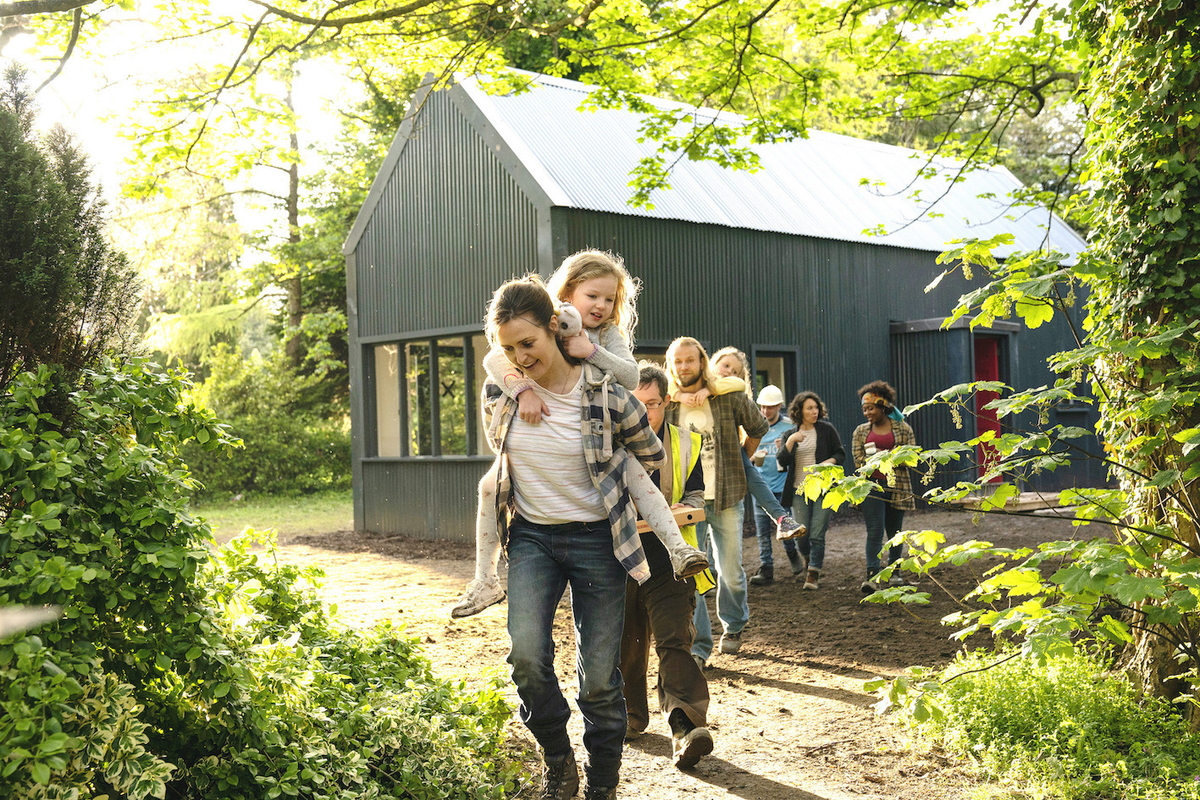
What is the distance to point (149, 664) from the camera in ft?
10.1

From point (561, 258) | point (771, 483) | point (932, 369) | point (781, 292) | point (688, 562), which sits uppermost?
point (561, 258)

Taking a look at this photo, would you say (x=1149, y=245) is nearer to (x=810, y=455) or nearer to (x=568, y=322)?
(x=568, y=322)

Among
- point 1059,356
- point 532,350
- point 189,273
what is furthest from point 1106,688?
point 189,273

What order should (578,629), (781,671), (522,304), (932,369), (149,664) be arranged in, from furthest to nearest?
(932,369) < (781,671) < (578,629) < (522,304) < (149,664)

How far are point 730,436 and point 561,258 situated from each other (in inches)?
221

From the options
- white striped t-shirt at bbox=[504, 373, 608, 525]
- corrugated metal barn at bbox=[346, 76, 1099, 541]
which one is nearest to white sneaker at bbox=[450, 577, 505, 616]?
white striped t-shirt at bbox=[504, 373, 608, 525]

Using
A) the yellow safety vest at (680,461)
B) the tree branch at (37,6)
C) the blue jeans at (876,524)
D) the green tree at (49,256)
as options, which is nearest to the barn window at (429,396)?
the blue jeans at (876,524)

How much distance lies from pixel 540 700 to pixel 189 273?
95.5ft

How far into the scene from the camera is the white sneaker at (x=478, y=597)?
12.0 ft

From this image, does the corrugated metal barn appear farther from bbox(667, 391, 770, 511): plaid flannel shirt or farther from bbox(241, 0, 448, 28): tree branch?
bbox(667, 391, 770, 511): plaid flannel shirt

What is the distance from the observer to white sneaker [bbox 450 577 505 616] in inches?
144

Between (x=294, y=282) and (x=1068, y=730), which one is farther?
(x=294, y=282)

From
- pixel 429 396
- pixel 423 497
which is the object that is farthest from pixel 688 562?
pixel 429 396

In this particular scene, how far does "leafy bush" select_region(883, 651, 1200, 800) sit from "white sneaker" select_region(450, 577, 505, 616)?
5.11ft
